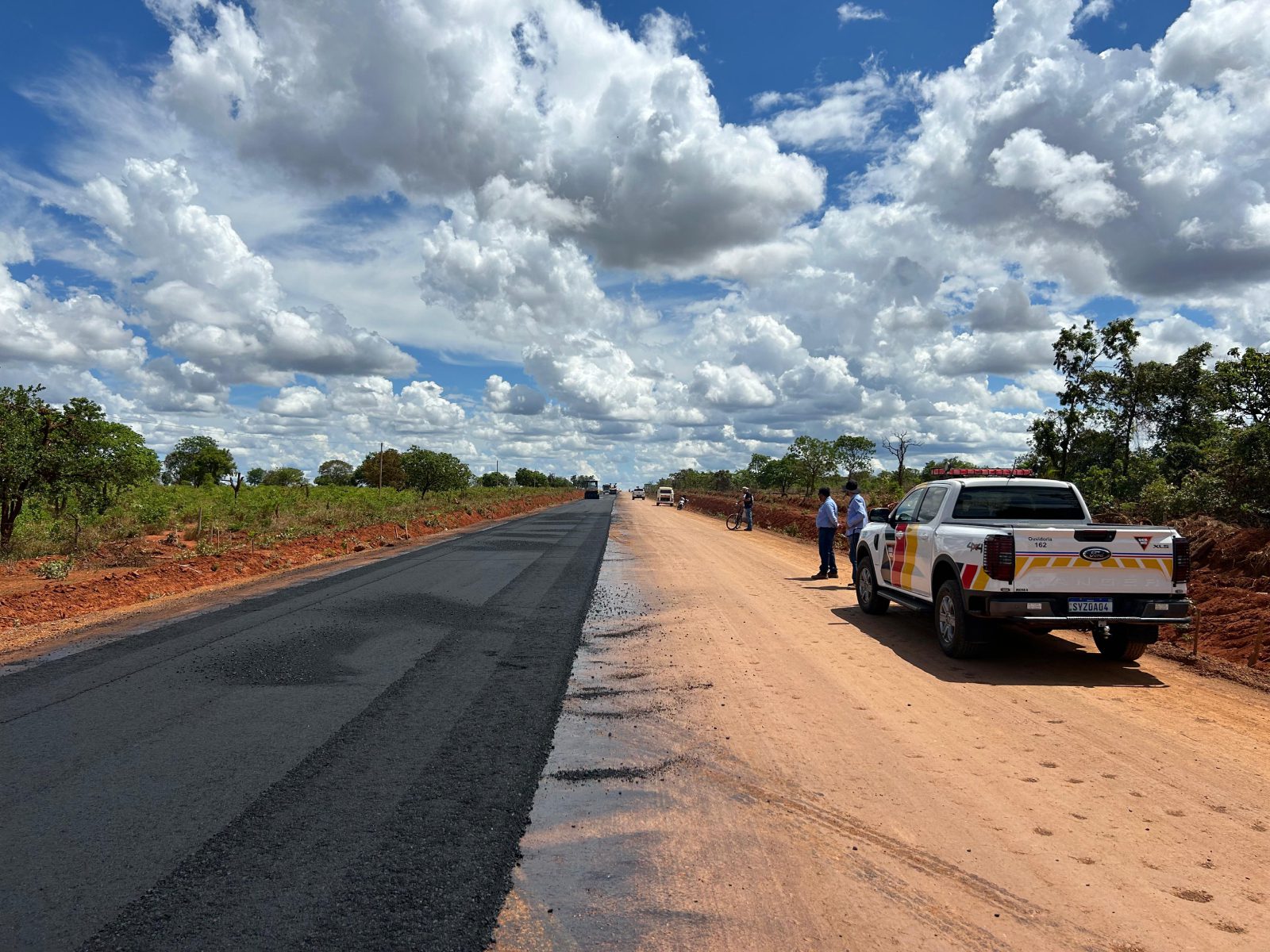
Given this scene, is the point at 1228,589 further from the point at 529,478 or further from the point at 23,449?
the point at 529,478

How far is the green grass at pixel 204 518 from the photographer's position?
2009 centimetres

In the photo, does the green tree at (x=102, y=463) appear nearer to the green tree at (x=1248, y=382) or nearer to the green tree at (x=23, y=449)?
the green tree at (x=23, y=449)

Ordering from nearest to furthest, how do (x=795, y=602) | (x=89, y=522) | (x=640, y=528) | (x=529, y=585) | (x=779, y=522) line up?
(x=795, y=602) → (x=529, y=585) → (x=89, y=522) → (x=640, y=528) → (x=779, y=522)

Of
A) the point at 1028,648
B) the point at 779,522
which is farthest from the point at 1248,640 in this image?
the point at 779,522

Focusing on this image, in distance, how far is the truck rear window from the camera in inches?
371

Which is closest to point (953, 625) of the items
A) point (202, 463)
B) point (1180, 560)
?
point (1180, 560)

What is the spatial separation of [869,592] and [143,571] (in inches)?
504

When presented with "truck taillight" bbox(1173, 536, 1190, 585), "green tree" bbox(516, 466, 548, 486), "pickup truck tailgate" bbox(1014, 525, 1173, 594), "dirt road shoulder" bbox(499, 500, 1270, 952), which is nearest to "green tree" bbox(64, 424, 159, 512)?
"dirt road shoulder" bbox(499, 500, 1270, 952)

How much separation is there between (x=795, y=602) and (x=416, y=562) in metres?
9.07

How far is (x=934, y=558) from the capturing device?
9086 millimetres

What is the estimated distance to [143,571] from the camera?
14.7 metres

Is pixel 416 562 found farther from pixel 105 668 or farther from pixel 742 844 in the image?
pixel 742 844

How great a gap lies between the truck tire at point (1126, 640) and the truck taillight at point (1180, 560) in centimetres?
54

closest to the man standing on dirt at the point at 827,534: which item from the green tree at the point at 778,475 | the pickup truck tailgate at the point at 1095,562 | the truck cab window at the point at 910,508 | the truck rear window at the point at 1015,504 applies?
the truck cab window at the point at 910,508
